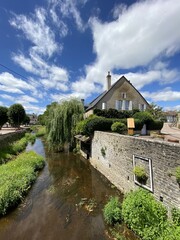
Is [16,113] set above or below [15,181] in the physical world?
above

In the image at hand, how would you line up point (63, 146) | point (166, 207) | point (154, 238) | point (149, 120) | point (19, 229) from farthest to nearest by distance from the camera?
1. point (63, 146)
2. point (149, 120)
3. point (19, 229)
4. point (166, 207)
5. point (154, 238)

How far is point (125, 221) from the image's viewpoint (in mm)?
5836

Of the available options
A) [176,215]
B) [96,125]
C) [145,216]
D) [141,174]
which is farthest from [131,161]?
[96,125]

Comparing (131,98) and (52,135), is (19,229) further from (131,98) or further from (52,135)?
(131,98)

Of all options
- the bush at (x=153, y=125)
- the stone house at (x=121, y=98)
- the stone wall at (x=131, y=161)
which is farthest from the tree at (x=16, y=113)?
the bush at (x=153, y=125)

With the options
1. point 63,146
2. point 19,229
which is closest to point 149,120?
point 63,146

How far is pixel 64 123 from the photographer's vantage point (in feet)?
59.2

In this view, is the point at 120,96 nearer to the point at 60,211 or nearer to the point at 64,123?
the point at 64,123

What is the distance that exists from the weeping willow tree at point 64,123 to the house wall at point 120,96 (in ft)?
11.4

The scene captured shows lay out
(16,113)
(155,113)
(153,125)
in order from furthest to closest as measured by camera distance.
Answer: (16,113) < (155,113) < (153,125)

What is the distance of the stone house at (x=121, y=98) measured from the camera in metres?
20.4

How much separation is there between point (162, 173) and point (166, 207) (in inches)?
44.6

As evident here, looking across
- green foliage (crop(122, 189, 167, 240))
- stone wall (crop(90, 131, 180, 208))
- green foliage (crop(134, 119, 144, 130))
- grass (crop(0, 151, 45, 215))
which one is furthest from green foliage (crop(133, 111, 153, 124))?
green foliage (crop(122, 189, 167, 240))

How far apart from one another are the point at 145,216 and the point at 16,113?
39.1 metres
